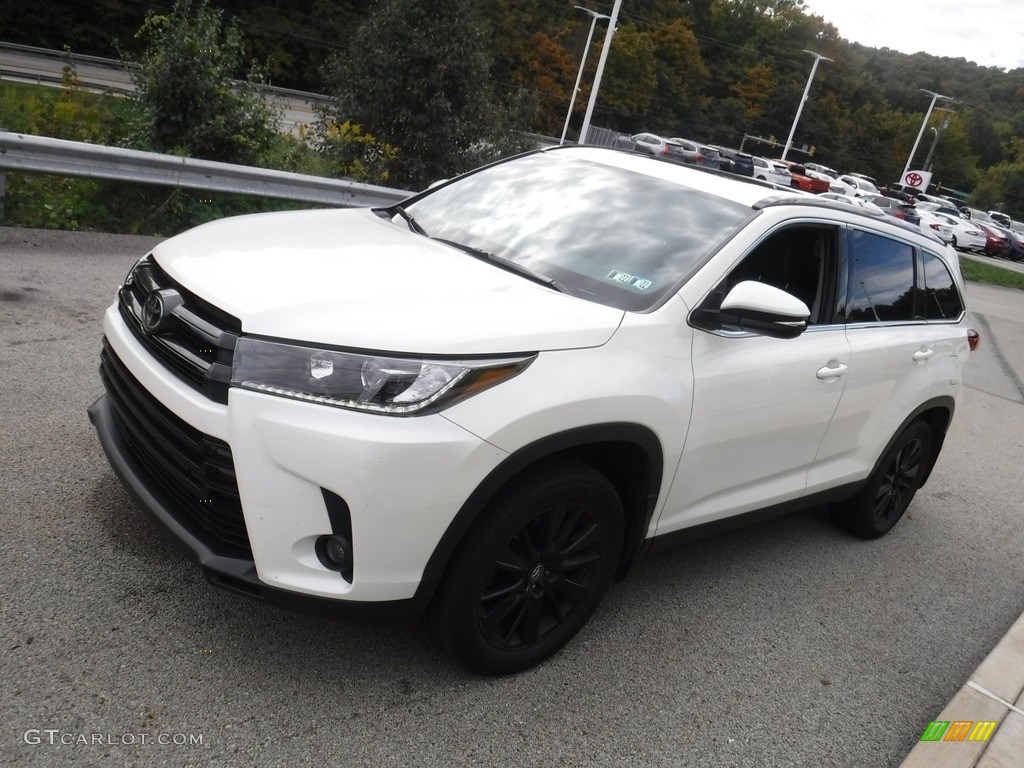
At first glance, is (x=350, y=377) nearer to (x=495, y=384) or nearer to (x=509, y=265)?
(x=495, y=384)

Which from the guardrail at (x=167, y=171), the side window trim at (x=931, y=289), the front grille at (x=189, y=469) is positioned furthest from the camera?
the guardrail at (x=167, y=171)

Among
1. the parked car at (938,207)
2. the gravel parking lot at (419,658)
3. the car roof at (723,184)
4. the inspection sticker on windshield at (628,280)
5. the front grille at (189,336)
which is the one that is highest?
the car roof at (723,184)

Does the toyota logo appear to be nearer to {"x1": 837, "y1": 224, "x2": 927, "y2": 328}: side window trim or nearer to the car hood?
the car hood

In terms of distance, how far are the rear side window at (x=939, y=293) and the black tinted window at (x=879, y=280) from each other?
0.21 m

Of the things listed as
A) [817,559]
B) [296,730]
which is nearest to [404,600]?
[296,730]

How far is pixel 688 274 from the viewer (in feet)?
10.7

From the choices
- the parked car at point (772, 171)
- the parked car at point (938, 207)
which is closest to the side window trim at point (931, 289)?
the parked car at point (772, 171)

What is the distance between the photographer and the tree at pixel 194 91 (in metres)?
8.71

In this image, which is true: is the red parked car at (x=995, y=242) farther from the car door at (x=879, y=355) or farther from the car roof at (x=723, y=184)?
the car roof at (x=723, y=184)

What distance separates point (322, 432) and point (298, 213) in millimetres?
1802

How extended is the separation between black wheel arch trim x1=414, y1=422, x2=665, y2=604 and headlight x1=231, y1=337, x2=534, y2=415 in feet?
0.95

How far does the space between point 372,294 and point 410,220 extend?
1.34 meters

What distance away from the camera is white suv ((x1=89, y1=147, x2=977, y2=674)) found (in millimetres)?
2512

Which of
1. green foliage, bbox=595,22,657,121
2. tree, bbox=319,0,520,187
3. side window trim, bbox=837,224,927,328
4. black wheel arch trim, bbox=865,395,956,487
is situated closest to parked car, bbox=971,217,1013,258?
tree, bbox=319,0,520,187
